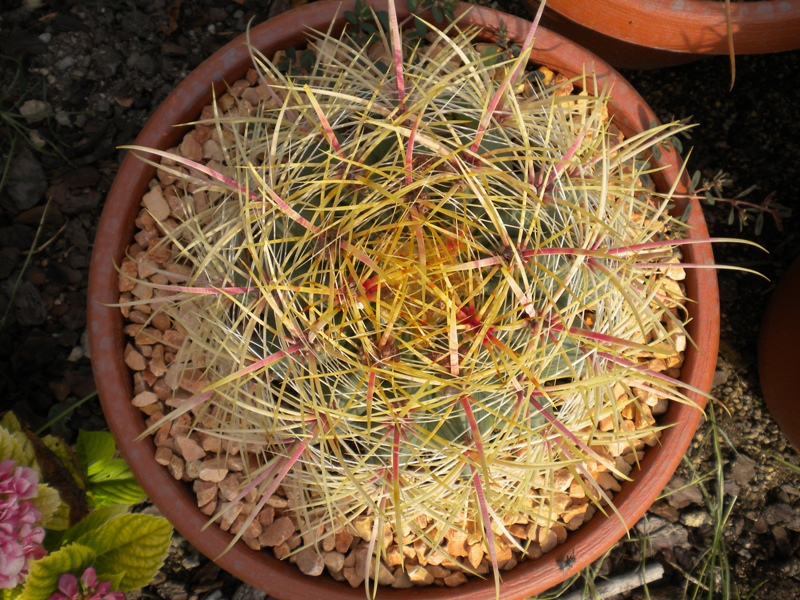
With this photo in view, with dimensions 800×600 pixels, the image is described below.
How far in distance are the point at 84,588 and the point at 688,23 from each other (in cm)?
125

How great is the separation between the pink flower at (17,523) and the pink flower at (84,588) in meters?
0.06

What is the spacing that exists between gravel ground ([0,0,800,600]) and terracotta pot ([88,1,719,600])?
0.42m

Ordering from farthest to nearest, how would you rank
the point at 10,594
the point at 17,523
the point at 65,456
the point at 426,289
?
1. the point at 65,456
2. the point at 10,594
3. the point at 17,523
4. the point at 426,289

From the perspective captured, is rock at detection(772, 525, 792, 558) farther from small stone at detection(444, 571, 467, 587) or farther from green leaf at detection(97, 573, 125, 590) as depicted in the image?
green leaf at detection(97, 573, 125, 590)

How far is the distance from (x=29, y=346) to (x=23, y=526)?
56 cm

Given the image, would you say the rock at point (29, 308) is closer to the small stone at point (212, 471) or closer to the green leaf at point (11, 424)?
the green leaf at point (11, 424)

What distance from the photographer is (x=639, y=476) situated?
3.49ft

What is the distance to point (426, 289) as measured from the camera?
2.17 ft

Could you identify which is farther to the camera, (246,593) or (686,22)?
(246,593)

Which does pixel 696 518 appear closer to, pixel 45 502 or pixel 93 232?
pixel 45 502

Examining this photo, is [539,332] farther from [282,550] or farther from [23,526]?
[23,526]

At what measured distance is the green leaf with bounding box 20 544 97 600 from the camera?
94cm

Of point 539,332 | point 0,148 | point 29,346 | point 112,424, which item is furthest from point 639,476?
point 0,148

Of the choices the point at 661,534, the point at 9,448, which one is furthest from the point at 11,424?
the point at 661,534
